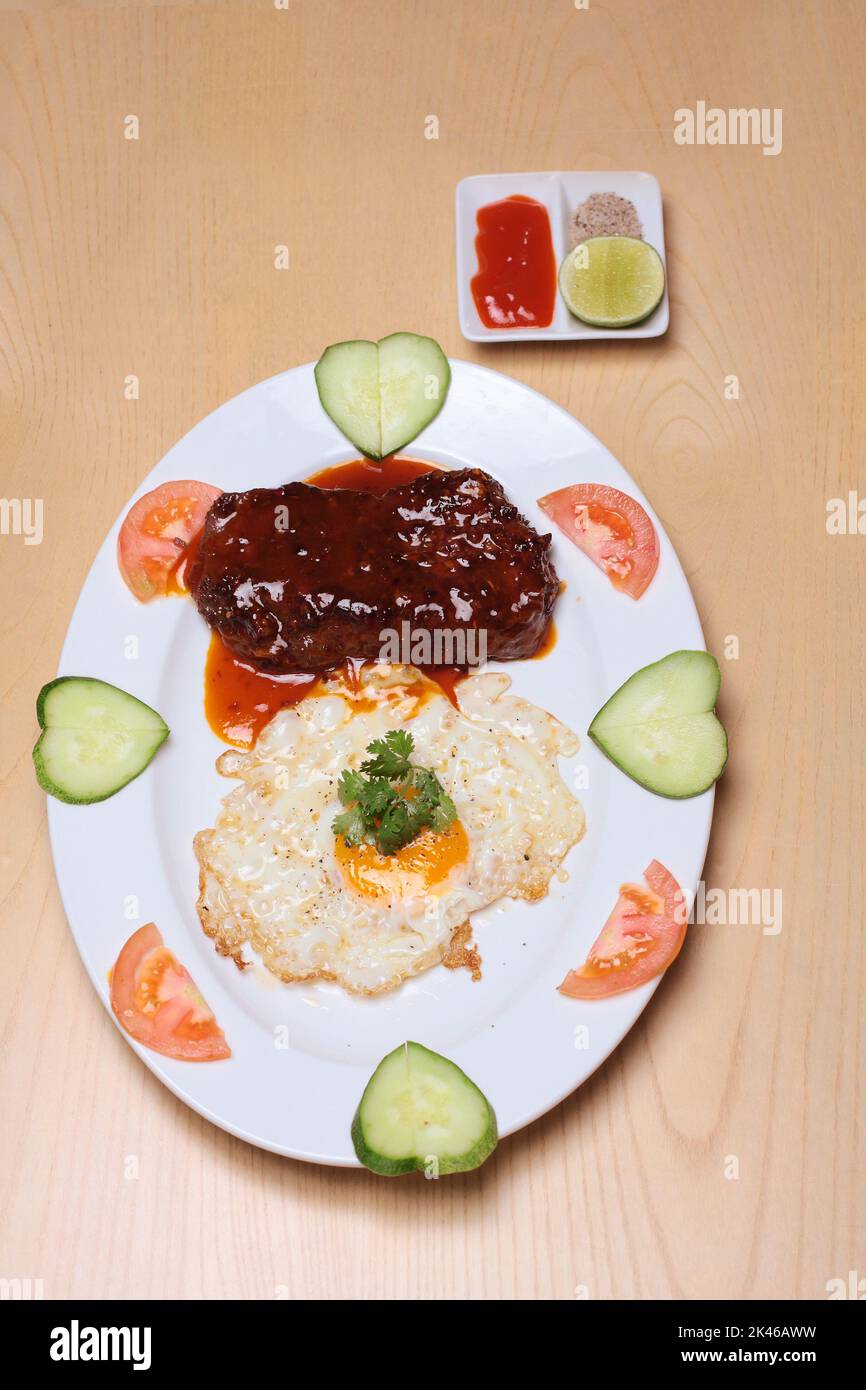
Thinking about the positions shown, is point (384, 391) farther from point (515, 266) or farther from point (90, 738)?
point (90, 738)

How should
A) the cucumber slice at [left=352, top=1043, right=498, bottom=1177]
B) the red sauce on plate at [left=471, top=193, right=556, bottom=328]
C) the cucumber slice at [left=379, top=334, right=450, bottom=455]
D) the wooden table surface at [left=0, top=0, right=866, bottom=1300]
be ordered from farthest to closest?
the red sauce on plate at [left=471, top=193, right=556, bottom=328]
the cucumber slice at [left=379, top=334, right=450, bottom=455]
the wooden table surface at [left=0, top=0, right=866, bottom=1300]
the cucumber slice at [left=352, top=1043, right=498, bottom=1177]

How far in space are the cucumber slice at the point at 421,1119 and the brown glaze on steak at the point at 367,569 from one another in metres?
1.65

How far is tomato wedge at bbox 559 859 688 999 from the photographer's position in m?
4.28

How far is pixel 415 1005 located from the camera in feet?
14.5

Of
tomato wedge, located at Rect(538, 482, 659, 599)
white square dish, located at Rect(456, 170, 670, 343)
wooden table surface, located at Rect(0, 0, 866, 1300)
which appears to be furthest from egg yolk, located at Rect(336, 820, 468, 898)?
white square dish, located at Rect(456, 170, 670, 343)

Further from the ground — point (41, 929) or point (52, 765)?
point (52, 765)

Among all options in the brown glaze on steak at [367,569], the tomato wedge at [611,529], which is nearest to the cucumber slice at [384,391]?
the brown glaze on steak at [367,569]

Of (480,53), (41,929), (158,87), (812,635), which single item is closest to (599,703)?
(812,635)

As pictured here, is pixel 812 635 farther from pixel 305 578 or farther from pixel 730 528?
pixel 305 578

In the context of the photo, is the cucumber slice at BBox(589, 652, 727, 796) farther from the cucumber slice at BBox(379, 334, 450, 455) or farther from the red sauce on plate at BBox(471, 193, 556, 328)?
the red sauce on plate at BBox(471, 193, 556, 328)

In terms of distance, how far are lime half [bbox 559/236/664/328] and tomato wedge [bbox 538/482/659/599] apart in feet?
2.74

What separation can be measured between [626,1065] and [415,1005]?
0.89 metres

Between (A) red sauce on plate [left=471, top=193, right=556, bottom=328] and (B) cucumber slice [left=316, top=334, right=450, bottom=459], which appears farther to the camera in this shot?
(A) red sauce on plate [left=471, top=193, right=556, bottom=328]

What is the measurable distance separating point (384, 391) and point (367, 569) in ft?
2.91
